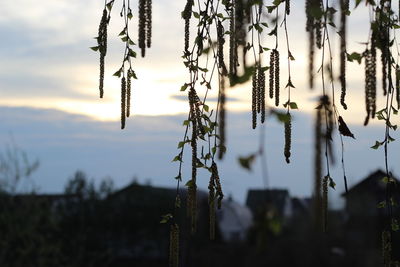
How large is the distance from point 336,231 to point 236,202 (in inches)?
574

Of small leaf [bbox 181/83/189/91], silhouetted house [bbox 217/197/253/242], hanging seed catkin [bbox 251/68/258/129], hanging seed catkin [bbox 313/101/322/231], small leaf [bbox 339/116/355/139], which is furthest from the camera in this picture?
silhouetted house [bbox 217/197/253/242]

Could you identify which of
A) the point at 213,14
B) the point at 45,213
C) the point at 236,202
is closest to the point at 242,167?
the point at 213,14

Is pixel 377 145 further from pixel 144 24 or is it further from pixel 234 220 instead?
pixel 234 220

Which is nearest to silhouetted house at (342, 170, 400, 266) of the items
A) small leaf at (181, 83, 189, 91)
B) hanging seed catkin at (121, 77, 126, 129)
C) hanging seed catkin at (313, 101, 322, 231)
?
small leaf at (181, 83, 189, 91)

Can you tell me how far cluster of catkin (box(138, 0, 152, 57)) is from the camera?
211 centimetres

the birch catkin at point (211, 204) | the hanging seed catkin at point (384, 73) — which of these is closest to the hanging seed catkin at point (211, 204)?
the birch catkin at point (211, 204)

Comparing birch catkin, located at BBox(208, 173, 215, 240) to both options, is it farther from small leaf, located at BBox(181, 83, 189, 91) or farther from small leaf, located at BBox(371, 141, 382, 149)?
small leaf, located at BBox(371, 141, 382, 149)

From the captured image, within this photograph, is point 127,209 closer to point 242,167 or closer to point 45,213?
point 45,213

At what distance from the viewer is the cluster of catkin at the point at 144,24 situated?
2.11 m

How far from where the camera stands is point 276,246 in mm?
17797

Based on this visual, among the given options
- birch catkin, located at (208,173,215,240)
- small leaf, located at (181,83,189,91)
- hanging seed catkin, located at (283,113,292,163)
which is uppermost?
small leaf, located at (181,83,189,91)

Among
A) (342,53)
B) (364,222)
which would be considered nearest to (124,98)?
(342,53)

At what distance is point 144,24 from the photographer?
2139 mm

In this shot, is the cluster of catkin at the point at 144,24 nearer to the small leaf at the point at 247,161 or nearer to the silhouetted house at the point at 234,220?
the small leaf at the point at 247,161
